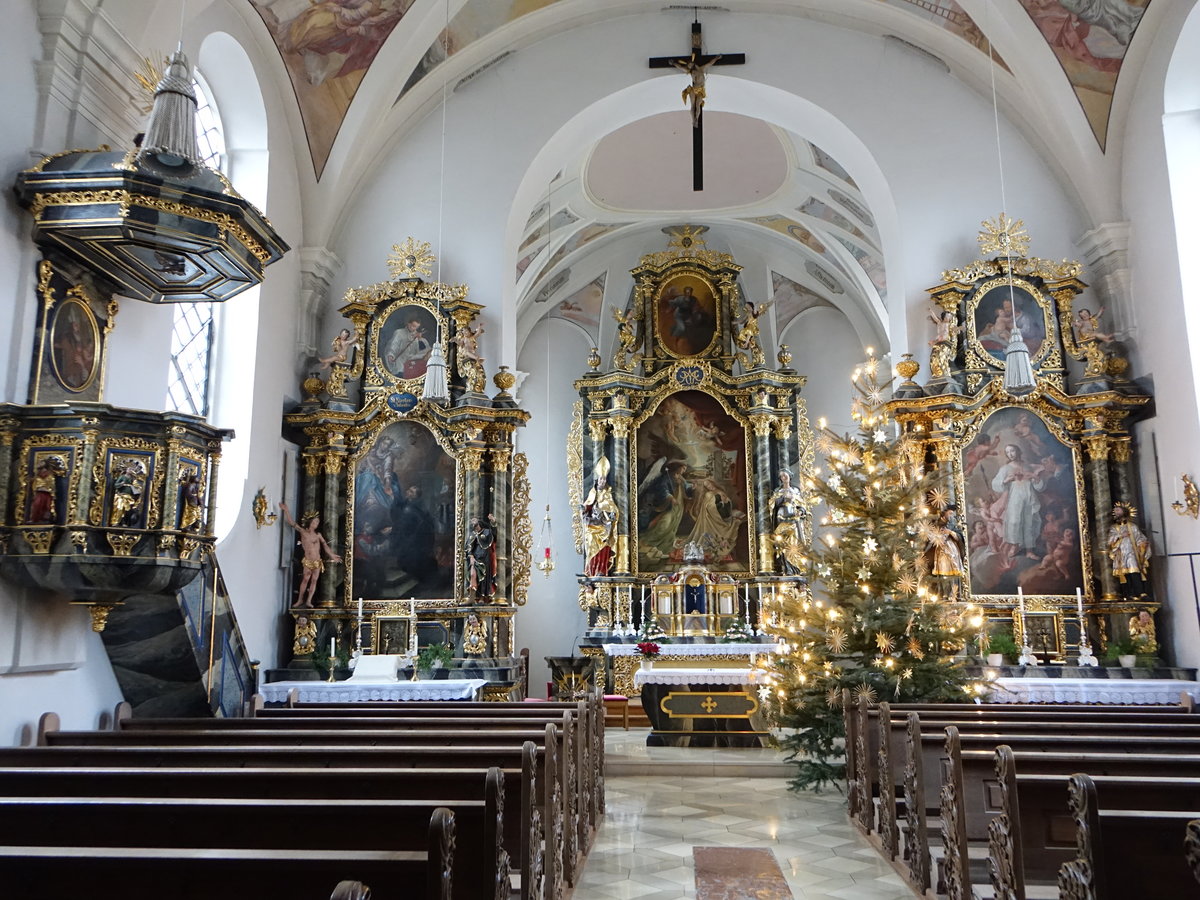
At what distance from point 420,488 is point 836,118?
7558mm

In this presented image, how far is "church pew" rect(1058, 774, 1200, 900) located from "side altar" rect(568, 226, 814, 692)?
13.0 m

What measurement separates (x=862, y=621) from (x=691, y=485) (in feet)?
29.8

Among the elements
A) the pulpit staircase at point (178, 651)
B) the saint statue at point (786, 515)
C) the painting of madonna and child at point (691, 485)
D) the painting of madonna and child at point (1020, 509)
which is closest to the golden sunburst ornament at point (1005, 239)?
the painting of madonna and child at point (1020, 509)

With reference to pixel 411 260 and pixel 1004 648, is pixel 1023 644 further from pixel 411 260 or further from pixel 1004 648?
pixel 411 260

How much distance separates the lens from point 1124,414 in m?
12.1

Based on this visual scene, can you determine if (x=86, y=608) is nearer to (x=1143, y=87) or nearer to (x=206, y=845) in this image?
(x=206, y=845)

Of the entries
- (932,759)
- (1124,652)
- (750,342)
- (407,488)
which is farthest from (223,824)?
(750,342)

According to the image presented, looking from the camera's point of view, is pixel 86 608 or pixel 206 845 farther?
pixel 86 608

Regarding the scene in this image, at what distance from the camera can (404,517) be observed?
12.6 meters

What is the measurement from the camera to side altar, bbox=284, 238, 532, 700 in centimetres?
1214

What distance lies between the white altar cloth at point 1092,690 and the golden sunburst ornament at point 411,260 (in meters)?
8.73

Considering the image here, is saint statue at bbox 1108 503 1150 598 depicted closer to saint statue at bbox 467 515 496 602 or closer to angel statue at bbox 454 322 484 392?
saint statue at bbox 467 515 496 602

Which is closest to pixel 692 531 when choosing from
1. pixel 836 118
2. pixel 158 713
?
pixel 836 118

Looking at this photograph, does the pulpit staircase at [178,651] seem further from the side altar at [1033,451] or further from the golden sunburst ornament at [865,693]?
the side altar at [1033,451]
